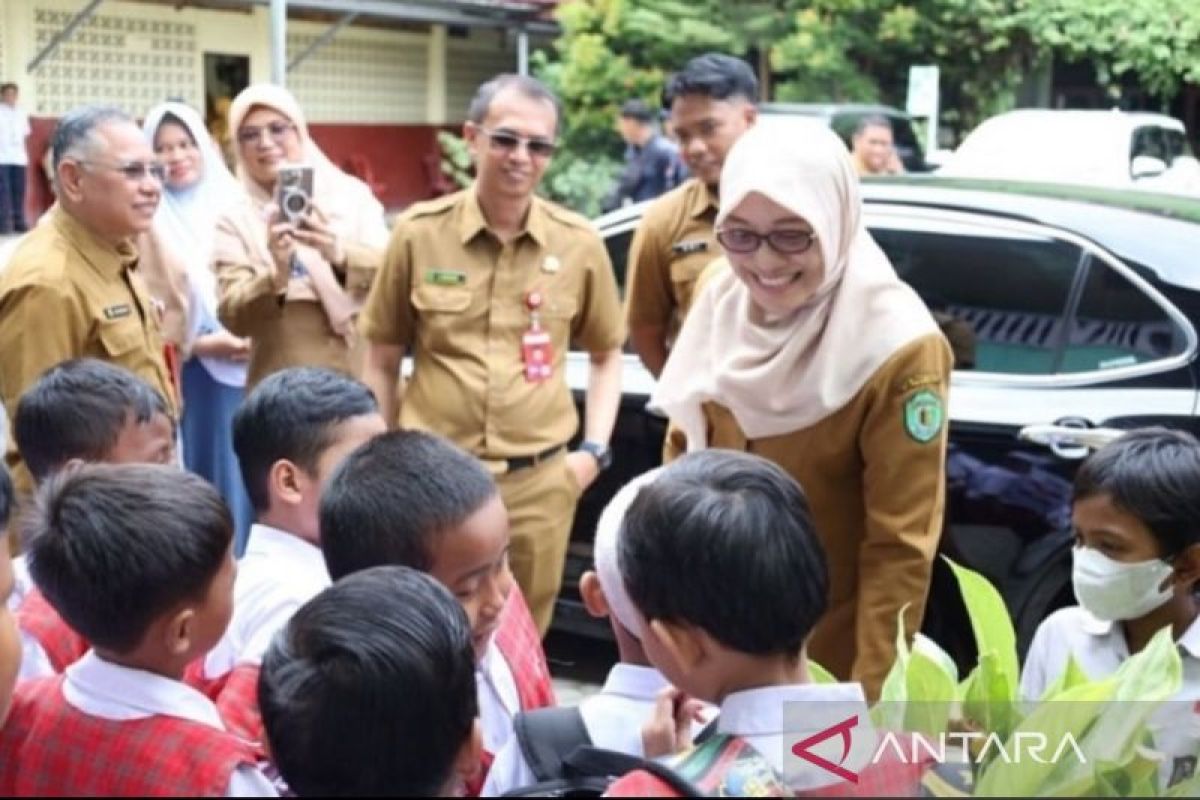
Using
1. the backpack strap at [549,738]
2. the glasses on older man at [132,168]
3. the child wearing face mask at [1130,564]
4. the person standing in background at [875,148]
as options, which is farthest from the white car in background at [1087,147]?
the backpack strap at [549,738]

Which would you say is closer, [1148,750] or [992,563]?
[1148,750]

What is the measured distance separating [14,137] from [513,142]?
7.39 meters

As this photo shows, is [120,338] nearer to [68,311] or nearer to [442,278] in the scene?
[68,311]

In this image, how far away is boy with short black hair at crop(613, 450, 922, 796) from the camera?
156 cm

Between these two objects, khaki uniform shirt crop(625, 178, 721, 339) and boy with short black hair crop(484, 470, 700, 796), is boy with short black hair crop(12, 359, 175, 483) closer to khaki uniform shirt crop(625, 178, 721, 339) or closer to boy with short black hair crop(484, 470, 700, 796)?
boy with short black hair crop(484, 470, 700, 796)

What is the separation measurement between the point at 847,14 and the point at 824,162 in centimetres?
1333

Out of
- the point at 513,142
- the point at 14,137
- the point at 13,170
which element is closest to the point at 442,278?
the point at 513,142

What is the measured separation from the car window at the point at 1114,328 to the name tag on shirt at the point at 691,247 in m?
0.98

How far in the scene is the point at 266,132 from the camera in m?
4.07

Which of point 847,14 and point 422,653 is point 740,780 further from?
point 847,14

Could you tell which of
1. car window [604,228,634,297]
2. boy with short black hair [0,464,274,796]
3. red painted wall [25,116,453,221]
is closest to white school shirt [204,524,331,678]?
boy with short black hair [0,464,274,796]

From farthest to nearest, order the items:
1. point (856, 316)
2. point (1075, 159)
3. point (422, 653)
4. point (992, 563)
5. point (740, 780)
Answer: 1. point (1075, 159)
2. point (992, 563)
3. point (856, 316)
4. point (422, 653)
5. point (740, 780)

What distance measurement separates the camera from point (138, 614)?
5.71ft

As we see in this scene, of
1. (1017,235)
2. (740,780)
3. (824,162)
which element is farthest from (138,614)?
(1017,235)
